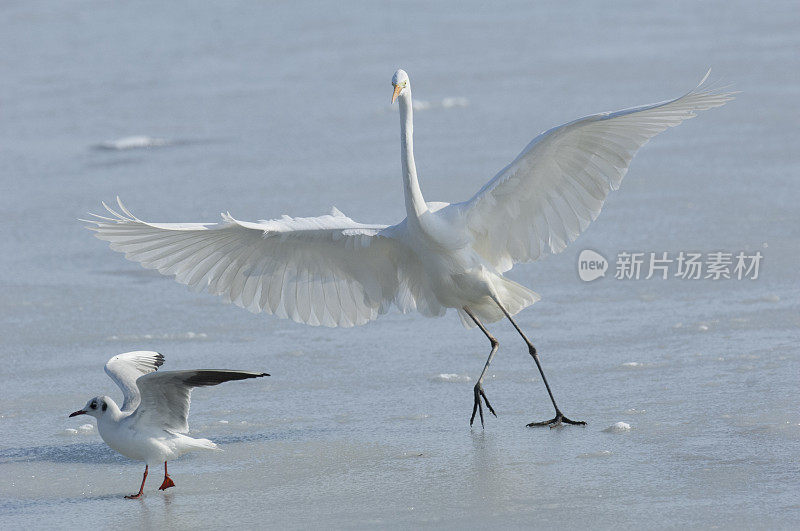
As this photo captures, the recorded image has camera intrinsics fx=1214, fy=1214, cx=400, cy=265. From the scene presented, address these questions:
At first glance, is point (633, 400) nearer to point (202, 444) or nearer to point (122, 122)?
point (202, 444)

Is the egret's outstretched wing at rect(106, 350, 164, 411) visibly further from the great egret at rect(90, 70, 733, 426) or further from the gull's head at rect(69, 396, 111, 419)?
the great egret at rect(90, 70, 733, 426)

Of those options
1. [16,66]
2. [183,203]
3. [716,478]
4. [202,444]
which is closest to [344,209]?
[183,203]

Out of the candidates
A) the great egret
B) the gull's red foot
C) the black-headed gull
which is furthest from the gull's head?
the great egret

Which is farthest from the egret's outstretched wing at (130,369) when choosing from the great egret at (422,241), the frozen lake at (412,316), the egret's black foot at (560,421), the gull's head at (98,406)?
the egret's black foot at (560,421)

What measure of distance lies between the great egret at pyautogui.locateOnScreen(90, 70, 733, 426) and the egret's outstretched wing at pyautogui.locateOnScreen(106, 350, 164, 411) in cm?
60

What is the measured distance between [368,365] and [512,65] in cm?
874

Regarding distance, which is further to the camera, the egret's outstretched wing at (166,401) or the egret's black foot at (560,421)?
the egret's black foot at (560,421)

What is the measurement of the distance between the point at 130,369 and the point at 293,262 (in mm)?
1225

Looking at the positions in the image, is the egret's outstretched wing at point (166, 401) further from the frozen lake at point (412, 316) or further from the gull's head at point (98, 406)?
the frozen lake at point (412, 316)

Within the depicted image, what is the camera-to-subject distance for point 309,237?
6434 millimetres

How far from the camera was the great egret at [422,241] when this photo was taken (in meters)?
5.99

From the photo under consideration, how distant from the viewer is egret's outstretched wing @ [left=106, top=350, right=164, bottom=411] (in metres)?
5.71

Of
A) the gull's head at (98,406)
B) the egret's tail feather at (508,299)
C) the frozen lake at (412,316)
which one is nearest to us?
the frozen lake at (412,316)

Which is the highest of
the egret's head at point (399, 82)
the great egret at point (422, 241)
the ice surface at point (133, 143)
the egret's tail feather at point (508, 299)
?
the ice surface at point (133, 143)
